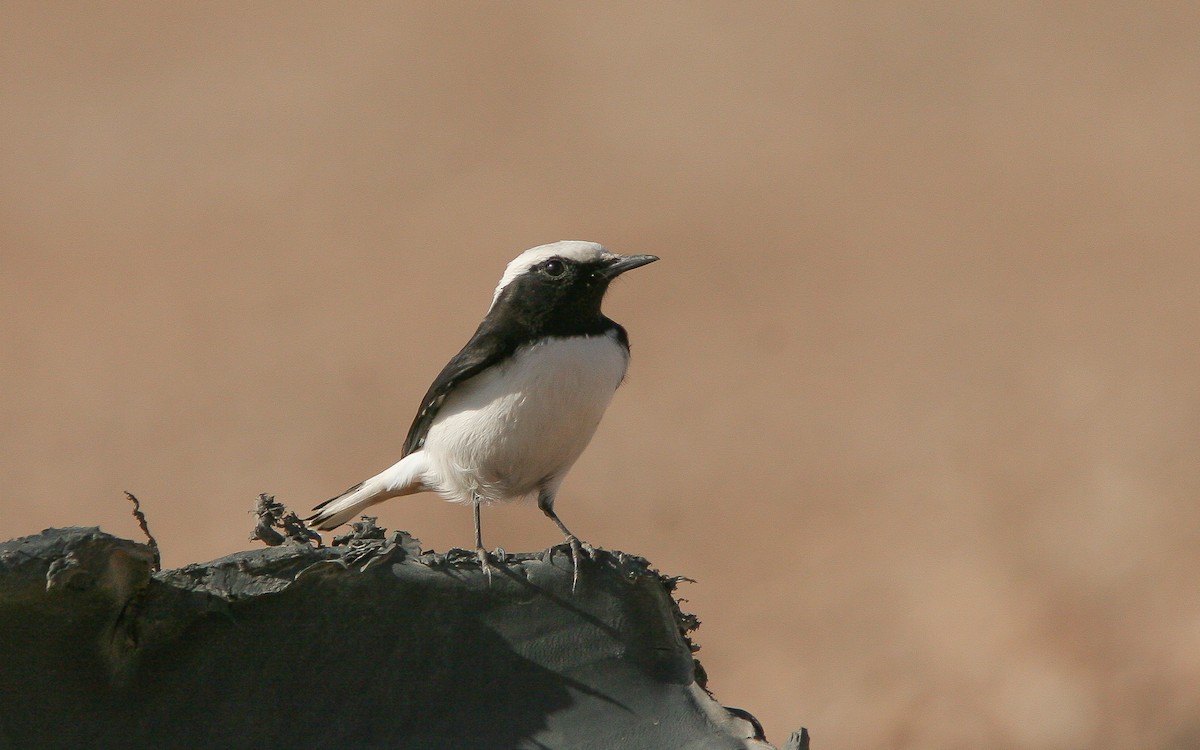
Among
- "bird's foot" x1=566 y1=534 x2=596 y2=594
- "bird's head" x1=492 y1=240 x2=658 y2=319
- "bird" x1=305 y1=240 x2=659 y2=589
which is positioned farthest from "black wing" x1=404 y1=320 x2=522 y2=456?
"bird's foot" x1=566 y1=534 x2=596 y2=594

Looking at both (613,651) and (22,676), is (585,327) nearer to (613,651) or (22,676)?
(613,651)

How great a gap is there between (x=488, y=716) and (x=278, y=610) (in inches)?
18.6

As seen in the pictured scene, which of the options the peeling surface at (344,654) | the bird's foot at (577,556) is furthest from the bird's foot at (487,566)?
the bird's foot at (577,556)

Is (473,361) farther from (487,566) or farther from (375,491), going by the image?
(487,566)

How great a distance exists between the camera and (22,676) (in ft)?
8.29

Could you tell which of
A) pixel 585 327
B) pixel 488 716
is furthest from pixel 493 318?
pixel 488 716

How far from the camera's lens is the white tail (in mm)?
4371

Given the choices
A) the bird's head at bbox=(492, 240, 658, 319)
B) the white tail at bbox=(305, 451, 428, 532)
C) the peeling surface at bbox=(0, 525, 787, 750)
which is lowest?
the peeling surface at bbox=(0, 525, 787, 750)

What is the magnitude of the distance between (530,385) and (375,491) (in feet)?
2.72

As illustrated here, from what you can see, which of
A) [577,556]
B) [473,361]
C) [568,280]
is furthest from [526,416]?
[577,556]

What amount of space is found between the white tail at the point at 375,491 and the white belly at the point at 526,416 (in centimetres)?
16

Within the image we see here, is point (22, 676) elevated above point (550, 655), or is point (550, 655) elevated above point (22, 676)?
point (550, 655)

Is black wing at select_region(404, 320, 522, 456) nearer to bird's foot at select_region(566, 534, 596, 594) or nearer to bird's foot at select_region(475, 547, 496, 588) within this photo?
bird's foot at select_region(566, 534, 596, 594)

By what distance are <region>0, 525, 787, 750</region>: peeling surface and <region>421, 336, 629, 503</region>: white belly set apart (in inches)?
43.3
